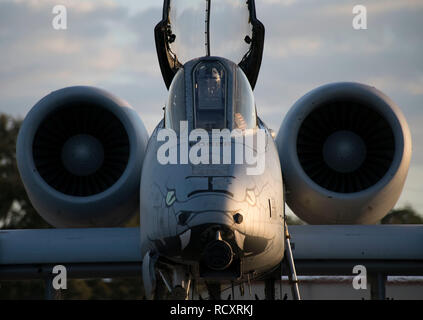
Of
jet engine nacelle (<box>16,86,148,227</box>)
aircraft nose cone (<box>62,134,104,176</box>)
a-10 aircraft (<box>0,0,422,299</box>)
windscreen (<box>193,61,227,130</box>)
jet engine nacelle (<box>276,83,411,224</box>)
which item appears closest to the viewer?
windscreen (<box>193,61,227,130</box>)

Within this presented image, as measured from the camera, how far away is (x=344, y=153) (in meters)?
11.3

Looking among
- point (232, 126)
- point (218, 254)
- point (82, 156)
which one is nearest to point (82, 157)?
point (82, 156)

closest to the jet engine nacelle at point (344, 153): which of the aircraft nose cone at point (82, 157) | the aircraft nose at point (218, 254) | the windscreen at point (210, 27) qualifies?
the windscreen at point (210, 27)

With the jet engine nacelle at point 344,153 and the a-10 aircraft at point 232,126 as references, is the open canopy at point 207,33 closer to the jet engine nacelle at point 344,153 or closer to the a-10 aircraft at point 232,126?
the a-10 aircraft at point 232,126

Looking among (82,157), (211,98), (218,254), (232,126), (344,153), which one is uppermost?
(82,157)

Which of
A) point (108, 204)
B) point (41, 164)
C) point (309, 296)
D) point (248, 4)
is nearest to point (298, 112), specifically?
point (248, 4)

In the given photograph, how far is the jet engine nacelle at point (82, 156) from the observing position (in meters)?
11.2

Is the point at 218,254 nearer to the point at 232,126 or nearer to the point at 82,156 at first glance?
the point at 232,126

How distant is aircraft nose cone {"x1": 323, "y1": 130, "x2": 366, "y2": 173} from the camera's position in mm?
11297

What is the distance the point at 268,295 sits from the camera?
9.29 m

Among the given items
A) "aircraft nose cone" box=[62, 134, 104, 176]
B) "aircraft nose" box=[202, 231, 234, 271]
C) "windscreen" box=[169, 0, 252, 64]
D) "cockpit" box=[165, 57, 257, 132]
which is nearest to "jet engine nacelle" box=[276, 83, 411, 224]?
"windscreen" box=[169, 0, 252, 64]

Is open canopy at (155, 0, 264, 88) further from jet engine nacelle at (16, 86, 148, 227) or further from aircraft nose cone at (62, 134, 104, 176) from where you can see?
aircraft nose cone at (62, 134, 104, 176)

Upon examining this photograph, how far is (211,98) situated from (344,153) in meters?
3.32
